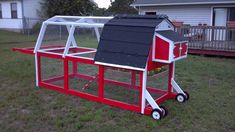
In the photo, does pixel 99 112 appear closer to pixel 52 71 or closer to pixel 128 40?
pixel 128 40

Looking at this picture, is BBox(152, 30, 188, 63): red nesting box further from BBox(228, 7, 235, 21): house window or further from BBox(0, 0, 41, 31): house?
BBox(0, 0, 41, 31): house

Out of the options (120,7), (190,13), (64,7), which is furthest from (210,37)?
(120,7)

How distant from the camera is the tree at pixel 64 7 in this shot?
2233 centimetres

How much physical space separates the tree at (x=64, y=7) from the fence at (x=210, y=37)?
42.2 feet

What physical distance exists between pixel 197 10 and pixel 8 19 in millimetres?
15684

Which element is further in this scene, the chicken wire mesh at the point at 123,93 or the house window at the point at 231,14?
the house window at the point at 231,14

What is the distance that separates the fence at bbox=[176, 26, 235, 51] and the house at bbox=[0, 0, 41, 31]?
14.2 metres

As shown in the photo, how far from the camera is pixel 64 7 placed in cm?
2222

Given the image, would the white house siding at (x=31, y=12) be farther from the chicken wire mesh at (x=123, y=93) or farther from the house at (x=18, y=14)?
the chicken wire mesh at (x=123, y=93)

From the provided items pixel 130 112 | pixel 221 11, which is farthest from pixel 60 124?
pixel 221 11

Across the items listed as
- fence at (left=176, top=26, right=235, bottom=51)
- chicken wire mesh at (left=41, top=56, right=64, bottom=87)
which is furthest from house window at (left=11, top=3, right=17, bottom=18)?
fence at (left=176, top=26, right=235, bottom=51)

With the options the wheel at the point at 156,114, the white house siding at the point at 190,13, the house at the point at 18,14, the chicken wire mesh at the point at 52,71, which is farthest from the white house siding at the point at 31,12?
the wheel at the point at 156,114

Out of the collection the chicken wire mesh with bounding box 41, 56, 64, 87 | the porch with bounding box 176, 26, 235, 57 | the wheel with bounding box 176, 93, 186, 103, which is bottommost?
the wheel with bounding box 176, 93, 186, 103

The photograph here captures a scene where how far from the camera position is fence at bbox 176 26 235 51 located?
10.4 m
